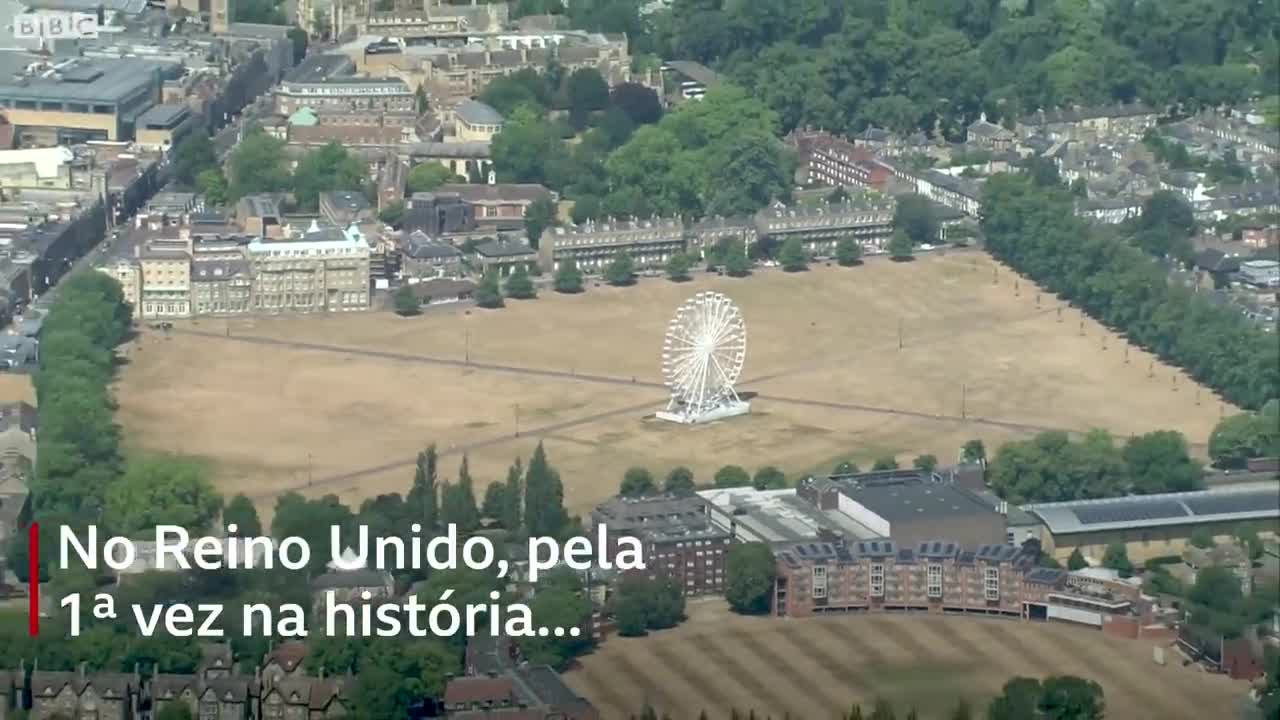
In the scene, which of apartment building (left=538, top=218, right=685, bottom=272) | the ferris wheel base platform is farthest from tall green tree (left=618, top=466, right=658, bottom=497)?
apartment building (left=538, top=218, right=685, bottom=272)

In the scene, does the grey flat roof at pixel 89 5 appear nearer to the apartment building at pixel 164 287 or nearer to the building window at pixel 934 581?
the apartment building at pixel 164 287

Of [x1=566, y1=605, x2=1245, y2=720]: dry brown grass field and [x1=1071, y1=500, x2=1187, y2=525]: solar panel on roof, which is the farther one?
[x1=1071, y1=500, x2=1187, y2=525]: solar panel on roof

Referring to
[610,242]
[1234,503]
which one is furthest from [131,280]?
[1234,503]

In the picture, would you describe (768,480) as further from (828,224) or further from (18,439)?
(828,224)

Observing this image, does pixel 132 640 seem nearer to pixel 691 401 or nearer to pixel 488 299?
pixel 691 401

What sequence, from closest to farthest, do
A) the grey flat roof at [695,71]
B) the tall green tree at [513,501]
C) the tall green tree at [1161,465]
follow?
the tall green tree at [513,501]
the tall green tree at [1161,465]
the grey flat roof at [695,71]

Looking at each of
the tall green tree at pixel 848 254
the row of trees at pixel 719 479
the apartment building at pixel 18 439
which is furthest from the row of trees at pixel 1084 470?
the tall green tree at pixel 848 254

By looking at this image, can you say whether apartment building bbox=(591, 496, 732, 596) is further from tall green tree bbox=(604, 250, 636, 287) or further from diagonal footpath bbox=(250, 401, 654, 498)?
tall green tree bbox=(604, 250, 636, 287)
